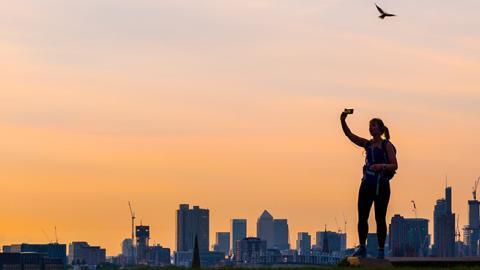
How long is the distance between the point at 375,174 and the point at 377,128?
113 cm

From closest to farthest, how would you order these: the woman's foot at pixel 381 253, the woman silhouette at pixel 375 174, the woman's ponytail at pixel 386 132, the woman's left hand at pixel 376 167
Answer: the woman's foot at pixel 381 253 < the woman's left hand at pixel 376 167 < the woman silhouette at pixel 375 174 < the woman's ponytail at pixel 386 132

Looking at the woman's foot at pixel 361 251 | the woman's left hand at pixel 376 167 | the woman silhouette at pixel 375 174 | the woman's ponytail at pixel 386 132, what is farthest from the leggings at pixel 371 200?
the woman's ponytail at pixel 386 132

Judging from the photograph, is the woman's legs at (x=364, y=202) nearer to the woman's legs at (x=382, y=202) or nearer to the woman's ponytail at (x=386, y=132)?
the woman's legs at (x=382, y=202)

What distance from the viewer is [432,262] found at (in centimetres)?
Answer: 4284

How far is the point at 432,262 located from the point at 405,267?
1256 millimetres

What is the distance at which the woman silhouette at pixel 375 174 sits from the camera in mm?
44562

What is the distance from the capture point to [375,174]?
44625mm

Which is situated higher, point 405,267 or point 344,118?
point 344,118

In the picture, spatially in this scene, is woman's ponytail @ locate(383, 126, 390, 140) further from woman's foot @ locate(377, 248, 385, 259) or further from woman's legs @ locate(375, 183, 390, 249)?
woman's foot @ locate(377, 248, 385, 259)

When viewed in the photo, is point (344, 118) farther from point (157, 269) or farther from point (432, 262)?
point (157, 269)

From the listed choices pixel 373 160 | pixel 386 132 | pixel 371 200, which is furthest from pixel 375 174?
pixel 386 132

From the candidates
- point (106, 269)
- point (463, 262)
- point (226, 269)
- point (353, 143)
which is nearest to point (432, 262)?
point (463, 262)

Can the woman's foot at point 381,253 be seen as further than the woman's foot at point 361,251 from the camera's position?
No

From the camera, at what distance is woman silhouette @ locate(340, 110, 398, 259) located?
44.6 m
